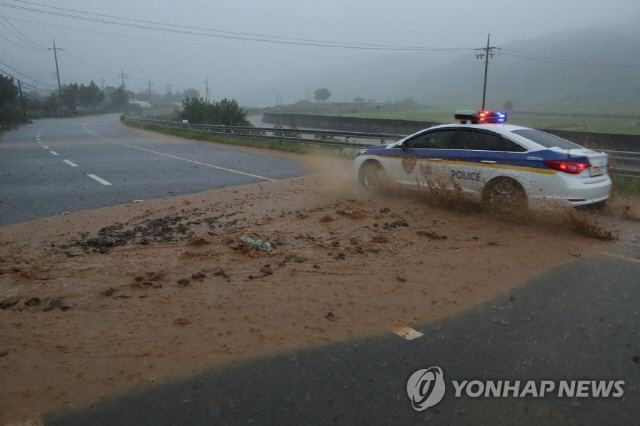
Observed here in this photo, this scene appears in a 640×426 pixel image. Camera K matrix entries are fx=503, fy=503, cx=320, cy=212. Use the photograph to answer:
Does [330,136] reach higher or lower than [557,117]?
lower

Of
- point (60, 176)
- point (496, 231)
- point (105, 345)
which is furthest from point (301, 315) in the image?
point (60, 176)

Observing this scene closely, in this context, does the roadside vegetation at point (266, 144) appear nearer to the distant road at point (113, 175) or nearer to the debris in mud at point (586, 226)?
the distant road at point (113, 175)

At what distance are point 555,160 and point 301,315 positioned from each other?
15.5 feet

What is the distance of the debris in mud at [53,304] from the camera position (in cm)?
470

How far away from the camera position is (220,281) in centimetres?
538

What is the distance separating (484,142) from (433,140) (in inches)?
40.1

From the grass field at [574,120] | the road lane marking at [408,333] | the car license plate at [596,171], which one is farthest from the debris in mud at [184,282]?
the grass field at [574,120]

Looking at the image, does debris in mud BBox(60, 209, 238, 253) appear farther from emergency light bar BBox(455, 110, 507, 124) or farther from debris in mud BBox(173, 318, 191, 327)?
emergency light bar BBox(455, 110, 507, 124)

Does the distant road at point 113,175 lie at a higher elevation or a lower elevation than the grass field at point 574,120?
lower

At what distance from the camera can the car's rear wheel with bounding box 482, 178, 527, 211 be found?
7516 mm

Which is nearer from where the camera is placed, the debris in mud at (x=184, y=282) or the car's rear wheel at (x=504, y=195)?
the debris in mud at (x=184, y=282)

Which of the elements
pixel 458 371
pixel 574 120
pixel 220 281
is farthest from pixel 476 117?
pixel 574 120

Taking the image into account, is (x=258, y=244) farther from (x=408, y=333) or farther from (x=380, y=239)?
(x=408, y=333)

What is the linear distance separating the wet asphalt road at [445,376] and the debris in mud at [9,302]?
208cm
